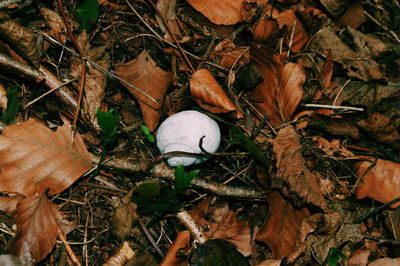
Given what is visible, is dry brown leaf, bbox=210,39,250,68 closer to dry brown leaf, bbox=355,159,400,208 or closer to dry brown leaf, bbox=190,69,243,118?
dry brown leaf, bbox=190,69,243,118

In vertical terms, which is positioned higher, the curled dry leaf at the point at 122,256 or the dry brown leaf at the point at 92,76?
the dry brown leaf at the point at 92,76

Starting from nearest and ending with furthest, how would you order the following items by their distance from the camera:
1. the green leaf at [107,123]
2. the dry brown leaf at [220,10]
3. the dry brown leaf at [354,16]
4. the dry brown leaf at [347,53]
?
the green leaf at [107,123] → the dry brown leaf at [220,10] → the dry brown leaf at [347,53] → the dry brown leaf at [354,16]

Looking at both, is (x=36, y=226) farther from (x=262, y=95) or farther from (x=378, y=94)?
(x=378, y=94)

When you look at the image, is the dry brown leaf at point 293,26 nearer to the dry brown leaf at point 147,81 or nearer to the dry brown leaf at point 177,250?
the dry brown leaf at point 147,81

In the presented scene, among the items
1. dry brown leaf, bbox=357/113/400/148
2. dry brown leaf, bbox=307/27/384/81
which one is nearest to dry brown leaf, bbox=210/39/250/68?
dry brown leaf, bbox=307/27/384/81

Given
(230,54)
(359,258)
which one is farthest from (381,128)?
(230,54)

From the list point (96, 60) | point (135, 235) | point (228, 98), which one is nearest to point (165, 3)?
point (96, 60)

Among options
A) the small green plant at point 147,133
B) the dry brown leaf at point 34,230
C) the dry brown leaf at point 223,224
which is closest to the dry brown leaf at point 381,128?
the dry brown leaf at point 223,224
